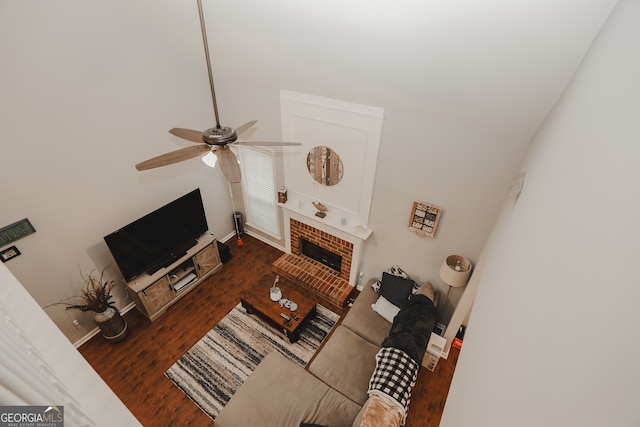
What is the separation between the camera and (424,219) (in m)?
3.91

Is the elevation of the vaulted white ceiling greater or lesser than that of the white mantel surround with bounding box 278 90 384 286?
greater

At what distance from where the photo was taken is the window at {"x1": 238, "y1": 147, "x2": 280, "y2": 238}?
5152mm

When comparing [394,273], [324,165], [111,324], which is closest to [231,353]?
[111,324]

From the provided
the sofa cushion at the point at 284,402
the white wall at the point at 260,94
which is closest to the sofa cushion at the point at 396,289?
the white wall at the point at 260,94

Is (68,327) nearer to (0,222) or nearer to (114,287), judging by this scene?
(114,287)

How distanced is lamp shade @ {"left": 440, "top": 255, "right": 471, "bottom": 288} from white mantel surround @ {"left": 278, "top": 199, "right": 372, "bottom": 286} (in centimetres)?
114

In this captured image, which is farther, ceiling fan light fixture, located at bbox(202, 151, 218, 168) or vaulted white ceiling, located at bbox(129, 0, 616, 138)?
ceiling fan light fixture, located at bbox(202, 151, 218, 168)

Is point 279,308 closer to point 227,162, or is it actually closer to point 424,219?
point 424,219

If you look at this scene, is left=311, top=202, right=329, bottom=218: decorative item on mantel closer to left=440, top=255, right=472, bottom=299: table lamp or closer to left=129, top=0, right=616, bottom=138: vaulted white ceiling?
left=129, top=0, right=616, bottom=138: vaulted white ceiling

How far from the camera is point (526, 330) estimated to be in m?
0.83

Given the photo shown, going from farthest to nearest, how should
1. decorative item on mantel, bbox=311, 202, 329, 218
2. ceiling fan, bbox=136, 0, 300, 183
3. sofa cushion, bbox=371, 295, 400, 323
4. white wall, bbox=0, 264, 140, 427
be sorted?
decorative item on mantel, bbox=311, 202, 329, 218, sofa cushion, bbox=371, 295, 400, 323, ceiling fan, bbox=136, 0, 300, 183, white wall, bbox=0, 264, 140, 427

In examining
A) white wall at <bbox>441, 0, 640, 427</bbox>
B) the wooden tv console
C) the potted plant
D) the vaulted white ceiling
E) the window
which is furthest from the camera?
the window

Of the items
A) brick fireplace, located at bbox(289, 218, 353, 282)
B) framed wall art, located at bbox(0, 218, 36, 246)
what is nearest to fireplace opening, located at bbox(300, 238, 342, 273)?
brick fireplace, located at bbox(289, 218, 353, 282)

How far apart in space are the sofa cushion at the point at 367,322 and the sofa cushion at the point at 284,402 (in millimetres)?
704
